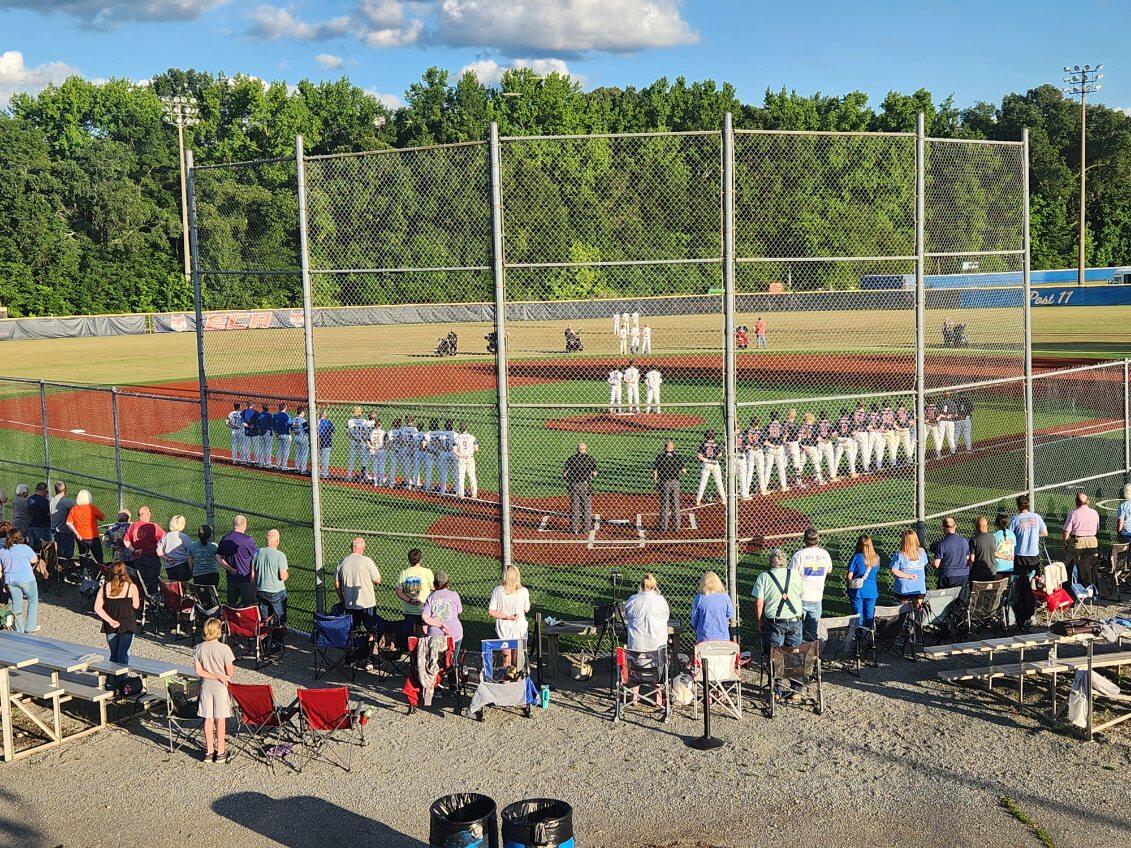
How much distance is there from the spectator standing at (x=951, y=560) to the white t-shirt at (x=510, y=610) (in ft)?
16.9

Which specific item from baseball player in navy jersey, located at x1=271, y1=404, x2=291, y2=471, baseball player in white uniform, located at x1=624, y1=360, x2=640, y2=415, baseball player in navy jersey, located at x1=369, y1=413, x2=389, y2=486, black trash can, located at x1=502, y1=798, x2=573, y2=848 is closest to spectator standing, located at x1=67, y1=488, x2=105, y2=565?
baseball player in navy jersey, located at x1=369, y1=413, x2=389, y2=486

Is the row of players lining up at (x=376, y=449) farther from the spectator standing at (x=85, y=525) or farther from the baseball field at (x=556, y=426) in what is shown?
the spectator standing at (x=85, y=525)

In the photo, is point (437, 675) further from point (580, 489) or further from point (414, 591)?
point (580, 489)

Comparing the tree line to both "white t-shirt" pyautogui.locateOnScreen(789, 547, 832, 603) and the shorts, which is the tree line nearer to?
"white t-shirt" pyautogui.locateOnScreen(789, 547, 832, 603)

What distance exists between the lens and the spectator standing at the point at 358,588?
12570 millimetres

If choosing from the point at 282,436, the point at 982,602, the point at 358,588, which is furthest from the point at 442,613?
the point at 282,436

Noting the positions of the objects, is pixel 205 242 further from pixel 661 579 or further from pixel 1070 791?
pixel 1070 791

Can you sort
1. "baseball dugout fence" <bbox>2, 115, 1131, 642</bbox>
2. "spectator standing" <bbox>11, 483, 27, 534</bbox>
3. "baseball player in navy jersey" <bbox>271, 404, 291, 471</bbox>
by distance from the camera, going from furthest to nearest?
"baseball player in navy jersey" <bbox>271, 404, 291, 471</bbox> → "spectator standing" <bbox>11, 483, 27, 534</bbox> → "baseball dugout fence" <bbox>2, 115, 1131, 642</bbox>

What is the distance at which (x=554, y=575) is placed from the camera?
16.2 meters

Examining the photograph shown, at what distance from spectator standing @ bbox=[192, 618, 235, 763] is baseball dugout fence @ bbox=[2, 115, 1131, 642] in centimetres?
324

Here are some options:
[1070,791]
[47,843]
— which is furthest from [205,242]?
[1070,791]

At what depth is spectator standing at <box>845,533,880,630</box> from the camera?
40.3 ft

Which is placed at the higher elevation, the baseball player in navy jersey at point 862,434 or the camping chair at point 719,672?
the baseball player in navy jersey at point 862,434

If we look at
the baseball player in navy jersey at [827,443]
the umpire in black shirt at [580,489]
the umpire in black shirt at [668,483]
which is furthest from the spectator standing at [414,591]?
the baseball player in navy jersey at [827,443]
